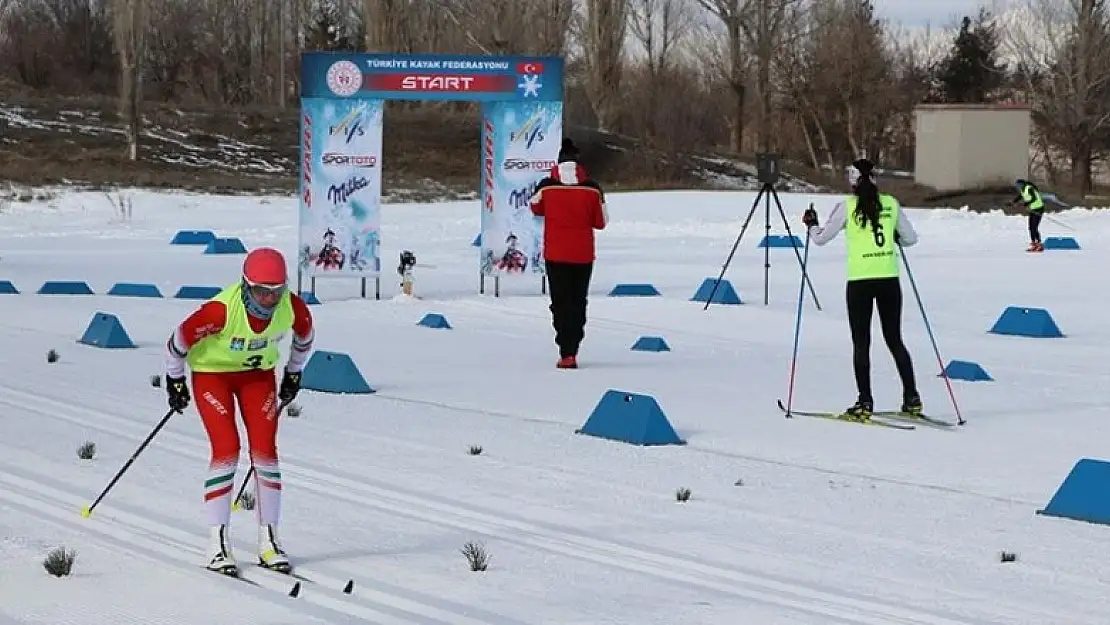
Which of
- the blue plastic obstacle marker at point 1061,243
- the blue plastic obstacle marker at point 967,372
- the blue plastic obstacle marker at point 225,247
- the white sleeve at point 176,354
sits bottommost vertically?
the blue plastic obstacle marker at point 967,372

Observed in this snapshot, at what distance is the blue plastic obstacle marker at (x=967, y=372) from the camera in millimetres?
15734

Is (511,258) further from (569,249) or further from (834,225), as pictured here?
(834,225)

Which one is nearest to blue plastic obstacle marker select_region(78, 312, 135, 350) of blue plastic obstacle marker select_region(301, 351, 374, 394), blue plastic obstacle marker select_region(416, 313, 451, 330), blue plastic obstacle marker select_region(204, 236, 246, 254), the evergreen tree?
blue plastic obstacle marker select_region(301, 351, 374, 394)

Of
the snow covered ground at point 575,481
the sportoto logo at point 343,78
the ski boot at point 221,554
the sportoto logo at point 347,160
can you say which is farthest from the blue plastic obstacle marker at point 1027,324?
the ski boot at point 221,554

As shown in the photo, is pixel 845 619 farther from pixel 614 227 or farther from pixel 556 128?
pixel 614 227

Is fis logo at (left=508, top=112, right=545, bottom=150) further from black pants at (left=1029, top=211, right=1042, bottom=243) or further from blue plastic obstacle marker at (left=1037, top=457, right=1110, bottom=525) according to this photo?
blue plastic obstacle marker at (left=1037, top=457, right=1110, bottom=525)

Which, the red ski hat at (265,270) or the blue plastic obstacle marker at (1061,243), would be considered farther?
the blue plastic obstacle marker at (1061,243)

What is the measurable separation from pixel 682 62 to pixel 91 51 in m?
25.1

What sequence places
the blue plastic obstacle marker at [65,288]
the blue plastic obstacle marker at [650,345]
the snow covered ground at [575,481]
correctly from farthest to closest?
the blue plastic obstacle marker at [65,288] → the blue plastic obstacle marker at [650,345] → the snow covered ground at [575,481]

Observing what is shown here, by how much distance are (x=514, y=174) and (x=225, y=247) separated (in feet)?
31.9

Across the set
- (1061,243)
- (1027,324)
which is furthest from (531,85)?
(1061,243)

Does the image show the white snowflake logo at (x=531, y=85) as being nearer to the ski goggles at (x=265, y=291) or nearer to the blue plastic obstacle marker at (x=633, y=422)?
the blue plastic obstacle marker at (x=633, y=422)

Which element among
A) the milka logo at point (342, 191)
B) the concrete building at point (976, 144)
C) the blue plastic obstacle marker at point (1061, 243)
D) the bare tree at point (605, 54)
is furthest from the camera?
the bare tree at point (605, 54)

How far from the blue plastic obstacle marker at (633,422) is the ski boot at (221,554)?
4393 millimetres
